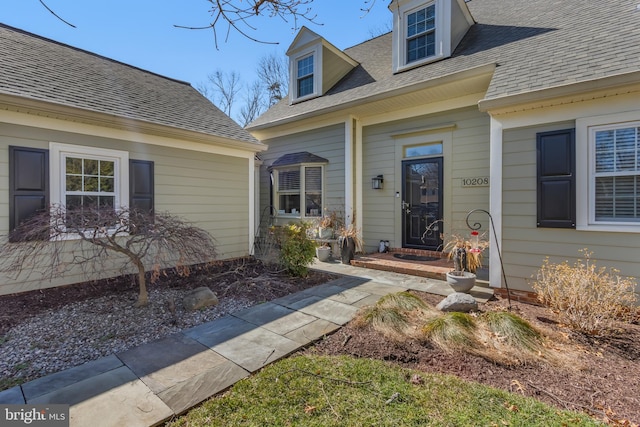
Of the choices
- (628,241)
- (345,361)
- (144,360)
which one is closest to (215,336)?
(144,360)

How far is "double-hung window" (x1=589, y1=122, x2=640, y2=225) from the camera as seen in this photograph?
12.2ft

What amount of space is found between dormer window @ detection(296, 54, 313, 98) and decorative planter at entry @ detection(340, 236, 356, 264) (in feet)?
15.9

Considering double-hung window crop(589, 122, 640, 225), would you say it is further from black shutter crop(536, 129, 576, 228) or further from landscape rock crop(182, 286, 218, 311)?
landscape rock crop(182, 286, 218, 311)

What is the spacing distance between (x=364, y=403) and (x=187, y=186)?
17.8 ft

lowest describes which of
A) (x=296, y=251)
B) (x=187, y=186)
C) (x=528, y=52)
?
(x=296, y=251)

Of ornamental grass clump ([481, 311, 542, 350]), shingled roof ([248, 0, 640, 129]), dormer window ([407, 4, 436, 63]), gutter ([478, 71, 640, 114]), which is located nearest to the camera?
ornamental grass clump ([481, 311, 542, 350])

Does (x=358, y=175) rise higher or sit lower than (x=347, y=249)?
higher

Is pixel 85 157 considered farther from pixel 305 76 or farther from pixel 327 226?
pixel 305 76

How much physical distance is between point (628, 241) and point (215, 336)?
509 centimetres

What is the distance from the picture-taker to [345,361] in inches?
104

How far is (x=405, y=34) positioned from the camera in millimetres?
6945

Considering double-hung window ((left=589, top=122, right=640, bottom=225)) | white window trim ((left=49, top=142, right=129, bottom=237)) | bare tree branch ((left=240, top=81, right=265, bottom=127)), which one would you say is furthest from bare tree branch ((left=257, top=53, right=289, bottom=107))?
double-hung window ((left=589, top=122, right=640, bottom=225))

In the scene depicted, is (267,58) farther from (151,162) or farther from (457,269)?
(457,269)

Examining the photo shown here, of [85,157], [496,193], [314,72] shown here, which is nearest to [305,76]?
[314,72]
